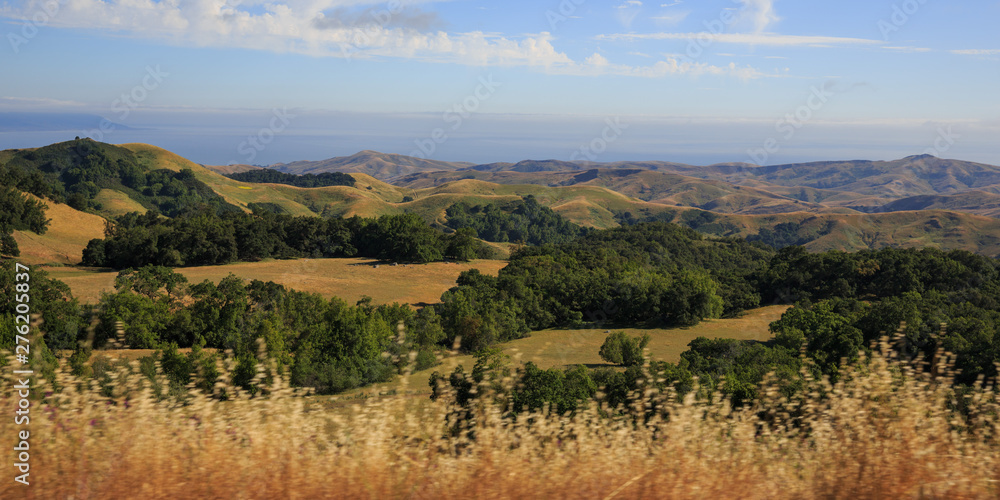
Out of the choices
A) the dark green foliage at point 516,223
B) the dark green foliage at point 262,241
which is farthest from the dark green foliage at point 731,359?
the dark green foliage at point 516,223

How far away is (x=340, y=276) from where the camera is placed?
160ft

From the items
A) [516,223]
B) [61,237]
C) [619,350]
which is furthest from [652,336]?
[516,223]

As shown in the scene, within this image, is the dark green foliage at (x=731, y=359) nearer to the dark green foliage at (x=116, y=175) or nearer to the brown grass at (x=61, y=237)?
the brown grass at (x=61, y=237)

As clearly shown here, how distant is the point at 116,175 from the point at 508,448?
4675 inches

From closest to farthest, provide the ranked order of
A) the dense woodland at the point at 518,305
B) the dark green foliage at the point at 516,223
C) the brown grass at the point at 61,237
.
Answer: the dense woodland at the point at 518,305
the brown grass at the point at 61,237
the dark green foliage at the point at 516,223

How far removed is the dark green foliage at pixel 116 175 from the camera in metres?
98.6

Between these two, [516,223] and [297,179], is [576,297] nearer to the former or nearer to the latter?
[516,223]

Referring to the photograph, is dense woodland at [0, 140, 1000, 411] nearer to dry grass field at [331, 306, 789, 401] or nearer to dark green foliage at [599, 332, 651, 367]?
dark green foliage at [599, 332, 651, 367]

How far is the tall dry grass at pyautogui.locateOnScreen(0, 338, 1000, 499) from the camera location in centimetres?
390

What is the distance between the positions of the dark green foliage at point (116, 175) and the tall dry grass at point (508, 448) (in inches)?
3911

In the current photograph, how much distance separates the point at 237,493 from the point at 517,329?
32.7m

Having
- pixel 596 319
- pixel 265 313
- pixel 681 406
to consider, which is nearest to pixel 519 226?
pixel 596 319

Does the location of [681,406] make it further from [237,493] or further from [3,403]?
[3,403]

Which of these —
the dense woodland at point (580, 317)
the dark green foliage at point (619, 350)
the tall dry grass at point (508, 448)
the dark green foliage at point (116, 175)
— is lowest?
the dark green foliage at point (619, 350)
